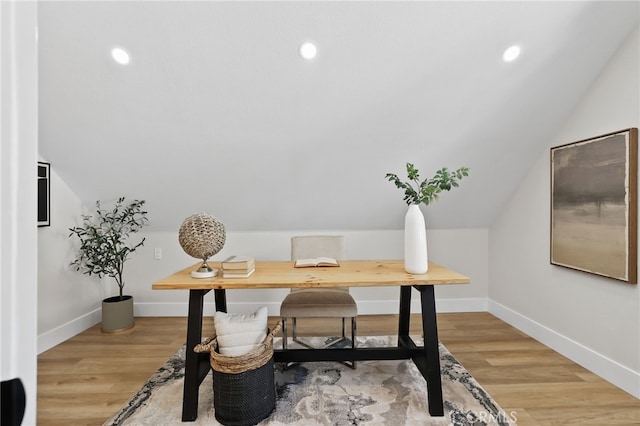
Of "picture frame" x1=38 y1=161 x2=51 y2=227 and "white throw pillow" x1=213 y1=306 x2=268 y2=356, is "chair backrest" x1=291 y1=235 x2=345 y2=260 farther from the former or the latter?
"picture frame" x1=38 y1=161 x2=51 y2=227

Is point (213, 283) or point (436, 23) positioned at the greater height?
point (436, 23)

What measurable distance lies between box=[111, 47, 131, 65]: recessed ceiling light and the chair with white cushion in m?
1.76

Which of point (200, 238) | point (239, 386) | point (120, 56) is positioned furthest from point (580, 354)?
point (120, 56)

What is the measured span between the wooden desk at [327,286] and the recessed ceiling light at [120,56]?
1.47m

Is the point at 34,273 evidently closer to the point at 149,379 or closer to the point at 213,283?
the point at 213,283

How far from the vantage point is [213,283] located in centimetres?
187

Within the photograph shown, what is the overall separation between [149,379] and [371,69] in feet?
8.34

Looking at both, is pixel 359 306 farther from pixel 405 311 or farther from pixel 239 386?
pixel 239 386

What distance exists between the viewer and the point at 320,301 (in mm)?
2393

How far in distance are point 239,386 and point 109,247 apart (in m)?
2.09

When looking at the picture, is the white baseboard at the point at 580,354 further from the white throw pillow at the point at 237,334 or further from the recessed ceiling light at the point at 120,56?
the recessed ceiling light at the point at 120,56

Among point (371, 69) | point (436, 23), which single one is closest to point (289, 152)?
point (371, 69)

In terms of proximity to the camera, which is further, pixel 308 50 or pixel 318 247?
pixel 318 247

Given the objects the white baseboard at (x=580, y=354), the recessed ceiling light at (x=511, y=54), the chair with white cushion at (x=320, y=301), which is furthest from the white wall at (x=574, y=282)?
the chair with white cushion at (x=320, y=301)
